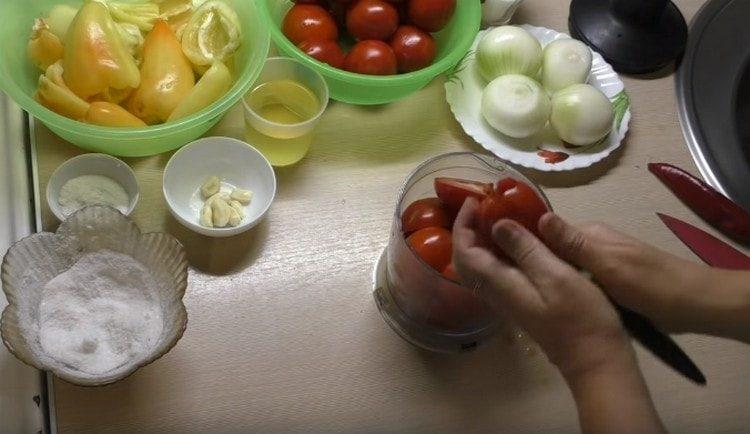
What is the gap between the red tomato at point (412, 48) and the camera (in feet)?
2.78

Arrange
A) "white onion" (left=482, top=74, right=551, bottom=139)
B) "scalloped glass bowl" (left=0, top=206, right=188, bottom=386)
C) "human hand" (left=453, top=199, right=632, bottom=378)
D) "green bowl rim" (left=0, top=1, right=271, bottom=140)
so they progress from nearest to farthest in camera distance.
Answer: "human hand" (left=453, top=199, right=632, bottom=378) → "scalloped glass bowl" (left=0, top=206, right=188, bottom=386) → "green bowl rim" (left=0, top=1, right=271, bottom=140) → "white onion" (left=482, top=74, right=551, bottom=139)

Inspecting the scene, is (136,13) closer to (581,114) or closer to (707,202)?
(581,114)

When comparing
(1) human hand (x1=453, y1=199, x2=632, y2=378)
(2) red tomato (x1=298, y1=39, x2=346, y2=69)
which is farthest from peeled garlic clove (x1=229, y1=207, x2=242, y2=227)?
(1) human hand (x1=453, y1=199, x2=632, y2=378)

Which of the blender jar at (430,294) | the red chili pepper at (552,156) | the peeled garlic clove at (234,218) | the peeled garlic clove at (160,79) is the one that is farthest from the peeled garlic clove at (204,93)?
the red chili pepper at (552,156)

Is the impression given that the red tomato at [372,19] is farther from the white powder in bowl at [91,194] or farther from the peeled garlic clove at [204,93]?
the white powder in bowl at [91,194]

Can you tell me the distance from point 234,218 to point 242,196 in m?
0.03

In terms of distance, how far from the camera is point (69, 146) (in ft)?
2.55

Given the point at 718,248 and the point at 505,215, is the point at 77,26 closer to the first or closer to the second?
the point at 505,215

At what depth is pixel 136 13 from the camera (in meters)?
0.82

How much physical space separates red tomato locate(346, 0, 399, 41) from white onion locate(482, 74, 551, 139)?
142 millimetres

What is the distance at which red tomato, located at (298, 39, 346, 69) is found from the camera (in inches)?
32.3

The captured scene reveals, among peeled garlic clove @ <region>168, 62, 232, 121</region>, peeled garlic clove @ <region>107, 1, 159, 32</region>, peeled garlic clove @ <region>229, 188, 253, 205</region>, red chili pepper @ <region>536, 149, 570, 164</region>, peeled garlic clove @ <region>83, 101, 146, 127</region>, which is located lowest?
peeled garlic clove @ <region>229, 188, 253, 205</region>

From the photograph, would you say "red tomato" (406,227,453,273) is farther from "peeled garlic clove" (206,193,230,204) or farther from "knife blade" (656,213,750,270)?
"knife blade" (656,213,750,270)

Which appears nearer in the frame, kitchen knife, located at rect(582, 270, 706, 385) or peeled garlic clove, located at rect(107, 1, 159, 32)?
kitchen knife, located at rect(582, 270, 706, 385)
